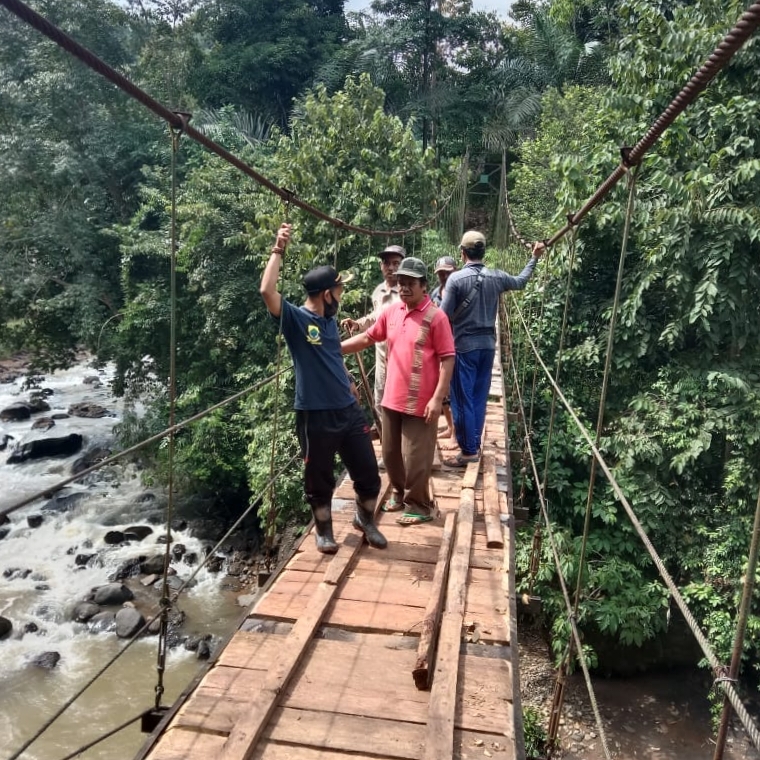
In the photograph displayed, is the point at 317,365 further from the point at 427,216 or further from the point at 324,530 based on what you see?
the point at 427,216

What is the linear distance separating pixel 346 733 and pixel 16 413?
1183cm

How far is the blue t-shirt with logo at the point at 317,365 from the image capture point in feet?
6.29

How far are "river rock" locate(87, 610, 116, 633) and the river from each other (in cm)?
7

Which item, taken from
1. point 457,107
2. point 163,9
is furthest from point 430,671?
point 163,9

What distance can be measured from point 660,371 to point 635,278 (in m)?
0.76

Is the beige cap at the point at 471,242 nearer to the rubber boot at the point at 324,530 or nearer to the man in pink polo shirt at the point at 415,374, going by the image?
the man in pink polo shirt at the point at 415,374

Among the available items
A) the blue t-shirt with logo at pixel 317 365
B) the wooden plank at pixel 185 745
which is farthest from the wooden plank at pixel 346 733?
the blue t-shirt with logo at pixel 317 365

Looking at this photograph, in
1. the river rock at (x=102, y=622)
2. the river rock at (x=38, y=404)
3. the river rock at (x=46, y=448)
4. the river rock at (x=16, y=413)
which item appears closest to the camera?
the river rock at (x=102, y=622)

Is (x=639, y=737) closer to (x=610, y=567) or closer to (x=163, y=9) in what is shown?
(x=610, y=567)

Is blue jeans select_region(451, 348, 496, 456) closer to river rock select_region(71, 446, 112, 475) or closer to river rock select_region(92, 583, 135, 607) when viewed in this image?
river rock select_region(92, 583, 135, 607)

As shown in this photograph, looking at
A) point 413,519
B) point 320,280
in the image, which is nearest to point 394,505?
point 413,519

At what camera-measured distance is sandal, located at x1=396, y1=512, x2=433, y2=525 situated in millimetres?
2307

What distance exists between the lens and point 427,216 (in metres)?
7.50

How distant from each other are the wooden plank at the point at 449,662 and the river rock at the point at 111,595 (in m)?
5.87
